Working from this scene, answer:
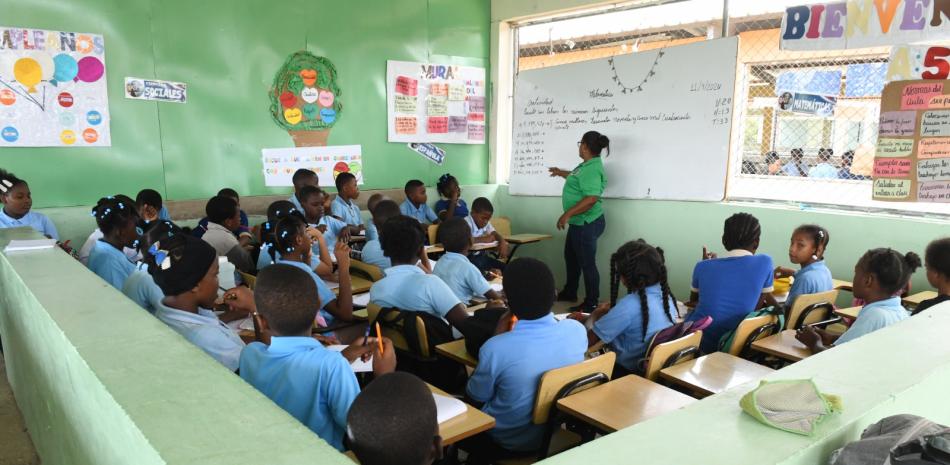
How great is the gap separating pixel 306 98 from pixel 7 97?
6.93 feet

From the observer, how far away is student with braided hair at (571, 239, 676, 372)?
8.16ft

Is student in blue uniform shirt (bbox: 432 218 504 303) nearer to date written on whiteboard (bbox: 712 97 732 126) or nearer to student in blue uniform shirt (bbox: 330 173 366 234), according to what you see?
student in blue uniform shirt (bbox: 330 173 366 234)

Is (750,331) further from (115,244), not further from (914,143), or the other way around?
(115,244)

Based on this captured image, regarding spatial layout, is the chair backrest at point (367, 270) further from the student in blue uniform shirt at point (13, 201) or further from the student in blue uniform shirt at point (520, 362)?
the student in blue uniform shirt at point (13, 201)

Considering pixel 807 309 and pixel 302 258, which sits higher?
pixel 302 258

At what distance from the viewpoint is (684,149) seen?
481 centimetres

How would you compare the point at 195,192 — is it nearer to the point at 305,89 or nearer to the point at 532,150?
the point at 305,89

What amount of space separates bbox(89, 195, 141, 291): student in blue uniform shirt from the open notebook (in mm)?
1823

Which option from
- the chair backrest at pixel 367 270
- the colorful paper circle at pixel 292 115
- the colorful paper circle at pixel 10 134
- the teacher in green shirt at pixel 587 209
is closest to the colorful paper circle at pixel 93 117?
the colorful paper circle at pixel 10 134

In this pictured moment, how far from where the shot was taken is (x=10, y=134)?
409 centimetres

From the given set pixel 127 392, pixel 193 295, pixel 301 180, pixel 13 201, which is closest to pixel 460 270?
pixel 193 295

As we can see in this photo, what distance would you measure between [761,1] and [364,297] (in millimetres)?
3590

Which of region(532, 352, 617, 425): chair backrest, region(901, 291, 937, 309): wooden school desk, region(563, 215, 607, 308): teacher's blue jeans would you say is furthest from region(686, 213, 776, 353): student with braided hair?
region(563, 215, 607, 308): teacher's blue jeans

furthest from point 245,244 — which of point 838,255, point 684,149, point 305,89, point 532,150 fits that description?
point 838,255
